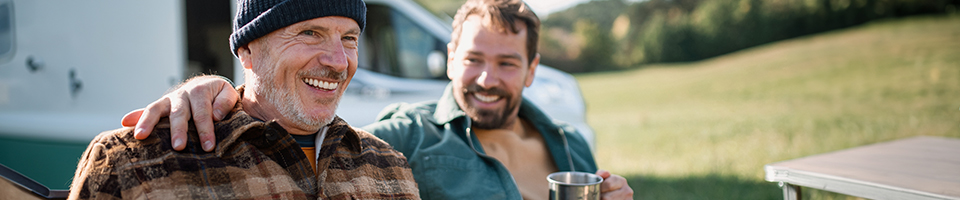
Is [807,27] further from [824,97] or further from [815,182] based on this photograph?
[815,182]

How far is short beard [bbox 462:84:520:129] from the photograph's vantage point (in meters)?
2.64

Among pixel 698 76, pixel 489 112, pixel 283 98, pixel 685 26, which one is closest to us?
pixel 283 98

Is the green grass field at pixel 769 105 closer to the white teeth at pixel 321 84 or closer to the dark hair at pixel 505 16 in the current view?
the dark hair at pixel 505 16

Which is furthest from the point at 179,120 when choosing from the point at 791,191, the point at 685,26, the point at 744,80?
the point at 685,26

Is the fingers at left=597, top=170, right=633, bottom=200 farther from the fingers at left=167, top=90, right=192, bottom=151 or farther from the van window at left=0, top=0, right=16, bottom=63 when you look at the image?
the van window at left=0, top=0, right=16, bottom=63

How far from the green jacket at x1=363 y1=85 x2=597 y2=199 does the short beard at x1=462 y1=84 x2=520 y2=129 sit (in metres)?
0.05

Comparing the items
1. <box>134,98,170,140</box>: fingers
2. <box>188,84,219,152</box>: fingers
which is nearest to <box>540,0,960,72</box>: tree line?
<box>188,84,219,152</box>: fingers

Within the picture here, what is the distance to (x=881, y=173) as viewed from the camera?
236cm

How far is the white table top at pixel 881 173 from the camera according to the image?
2.14 meters

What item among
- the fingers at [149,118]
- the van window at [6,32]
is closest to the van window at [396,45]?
the van window at [6,32]

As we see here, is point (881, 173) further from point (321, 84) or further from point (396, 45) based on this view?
point (396, 45)

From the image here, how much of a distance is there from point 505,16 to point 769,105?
17.0 m

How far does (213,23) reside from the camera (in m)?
5.21

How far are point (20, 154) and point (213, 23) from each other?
5.90 feet
